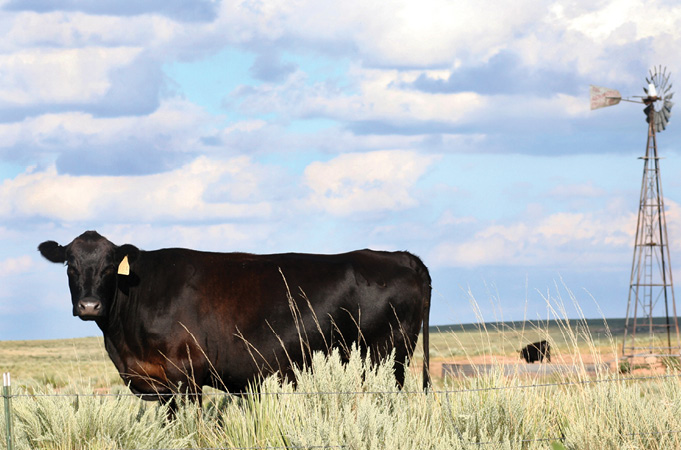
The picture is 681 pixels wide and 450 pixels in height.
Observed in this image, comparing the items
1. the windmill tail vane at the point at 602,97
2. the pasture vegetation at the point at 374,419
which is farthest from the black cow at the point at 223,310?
the windmill tail vane at the point at 602,97

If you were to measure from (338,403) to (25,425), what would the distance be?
312 cm

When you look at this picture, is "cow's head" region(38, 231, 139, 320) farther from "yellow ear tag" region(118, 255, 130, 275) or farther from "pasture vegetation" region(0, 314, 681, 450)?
"pasture vegetation" region(0, 314, 681, 450)

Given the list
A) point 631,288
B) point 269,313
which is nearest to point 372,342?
point 269,313

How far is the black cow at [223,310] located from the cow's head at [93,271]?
0.5 inches

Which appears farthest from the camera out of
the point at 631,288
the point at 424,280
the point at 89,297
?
the point at 631,288

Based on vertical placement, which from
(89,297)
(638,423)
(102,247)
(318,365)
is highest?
(102,247)

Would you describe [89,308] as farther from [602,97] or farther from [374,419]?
[602,97]

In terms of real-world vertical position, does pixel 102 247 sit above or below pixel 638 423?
above

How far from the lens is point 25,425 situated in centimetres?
803

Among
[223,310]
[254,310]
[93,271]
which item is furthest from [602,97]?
[93,271]

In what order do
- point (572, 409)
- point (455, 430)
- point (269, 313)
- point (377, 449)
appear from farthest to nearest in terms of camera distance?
point (269, 313) → point (572, 409) → point (455, 430) → point (377, 449)

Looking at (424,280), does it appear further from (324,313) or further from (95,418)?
(95,418)

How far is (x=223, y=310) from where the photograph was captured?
966 cm

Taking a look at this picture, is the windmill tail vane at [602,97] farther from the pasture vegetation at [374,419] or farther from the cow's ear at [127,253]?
the cow's ear at [127,253]
